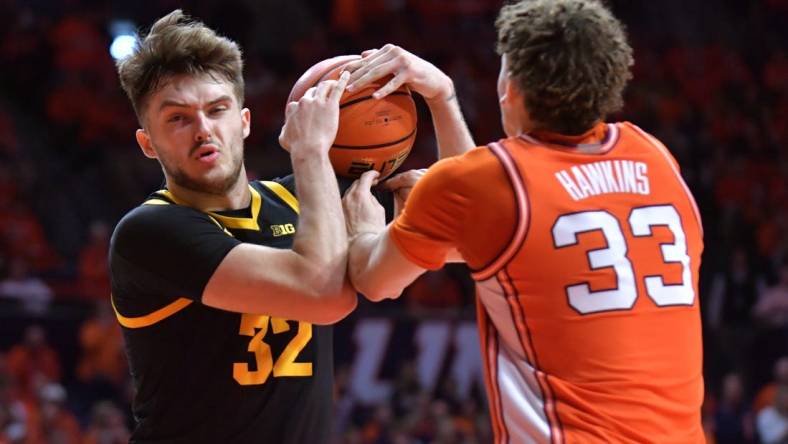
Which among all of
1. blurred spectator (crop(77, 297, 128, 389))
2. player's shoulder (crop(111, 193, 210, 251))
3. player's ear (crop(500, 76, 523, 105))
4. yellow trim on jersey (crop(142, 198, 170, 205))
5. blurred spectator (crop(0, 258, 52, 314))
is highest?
player's ear (crop(500, 76, 523, 105))

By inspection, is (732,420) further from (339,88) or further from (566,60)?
(566,60)

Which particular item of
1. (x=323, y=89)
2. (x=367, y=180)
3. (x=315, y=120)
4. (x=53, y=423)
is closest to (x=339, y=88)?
(x=323, y=89)

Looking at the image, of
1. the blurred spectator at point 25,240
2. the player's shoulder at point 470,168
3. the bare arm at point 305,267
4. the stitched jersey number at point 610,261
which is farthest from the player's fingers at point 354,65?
the blurred spectator at point 25,240

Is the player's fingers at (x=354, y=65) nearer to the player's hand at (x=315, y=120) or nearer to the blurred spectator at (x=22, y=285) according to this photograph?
the player's hand at (x=315, y=120)

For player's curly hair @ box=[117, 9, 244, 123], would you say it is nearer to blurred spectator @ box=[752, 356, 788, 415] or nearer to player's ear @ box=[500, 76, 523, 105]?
player's ear @ box=[500, 76, 523, 105]

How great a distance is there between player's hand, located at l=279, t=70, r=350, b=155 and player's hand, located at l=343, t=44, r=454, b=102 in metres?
0.06

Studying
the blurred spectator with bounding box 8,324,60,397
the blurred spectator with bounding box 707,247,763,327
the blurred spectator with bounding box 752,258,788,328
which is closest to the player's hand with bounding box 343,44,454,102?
the blurred spectator with bounding box 8,324,60,397

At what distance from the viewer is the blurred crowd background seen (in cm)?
1101

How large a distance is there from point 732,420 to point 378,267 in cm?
908

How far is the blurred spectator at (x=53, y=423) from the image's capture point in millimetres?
10484

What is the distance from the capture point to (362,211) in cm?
389

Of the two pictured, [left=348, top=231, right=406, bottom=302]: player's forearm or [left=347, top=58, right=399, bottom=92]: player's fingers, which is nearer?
[left=348, top=231, right=406, bottom=302]: player's forearm

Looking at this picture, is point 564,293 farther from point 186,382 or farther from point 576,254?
point 186,382

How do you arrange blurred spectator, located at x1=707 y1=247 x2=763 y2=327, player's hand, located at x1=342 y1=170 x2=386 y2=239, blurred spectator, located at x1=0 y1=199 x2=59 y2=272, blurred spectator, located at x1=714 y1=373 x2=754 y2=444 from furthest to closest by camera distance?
blurred spectator, located at x1=707 y1=247 x2=763 y2=327 → blurred spectator, located at x1=0 y1=199 x2=59 y2=272 → blurred spectator, located at x1=714 y1=373 x2=754 y2=444 → player's hand, located at x1=342 y1=170 x2=386 y2=239
